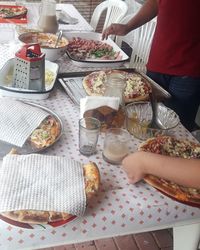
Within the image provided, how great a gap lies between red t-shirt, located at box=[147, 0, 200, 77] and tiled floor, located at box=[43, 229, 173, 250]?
2.50ft

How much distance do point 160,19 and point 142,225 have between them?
1048 mm

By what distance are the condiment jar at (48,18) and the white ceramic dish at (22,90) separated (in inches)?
15.6

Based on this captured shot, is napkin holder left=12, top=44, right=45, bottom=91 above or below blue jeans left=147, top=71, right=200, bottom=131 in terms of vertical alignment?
above

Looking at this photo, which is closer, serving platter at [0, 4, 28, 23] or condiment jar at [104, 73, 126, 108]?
condiment jar at [104, 73, 126, 108]

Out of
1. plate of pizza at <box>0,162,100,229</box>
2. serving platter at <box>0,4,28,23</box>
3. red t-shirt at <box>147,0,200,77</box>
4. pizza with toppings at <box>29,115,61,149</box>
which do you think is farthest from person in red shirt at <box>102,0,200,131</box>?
plate of pizza at <box>0,162,100,229</box>

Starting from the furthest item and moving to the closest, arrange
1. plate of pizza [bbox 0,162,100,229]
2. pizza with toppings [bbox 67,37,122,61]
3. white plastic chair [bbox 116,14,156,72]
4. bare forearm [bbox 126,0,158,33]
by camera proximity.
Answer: white plastic chair [bbox 116,14,156,72]
bare forearm [bbox 126,0,158,33]
pizza with toppings [bbox 67,37,122,61]
plate of pizza [bbox 0,162,100,229]

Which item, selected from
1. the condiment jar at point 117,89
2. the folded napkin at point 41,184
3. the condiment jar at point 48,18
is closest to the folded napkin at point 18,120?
the folded napkin at point 41,184

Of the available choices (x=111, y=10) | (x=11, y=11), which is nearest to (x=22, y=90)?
(x=11, y=11)

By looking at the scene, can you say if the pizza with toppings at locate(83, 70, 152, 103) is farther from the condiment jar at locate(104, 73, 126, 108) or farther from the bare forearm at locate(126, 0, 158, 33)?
the bare forearm at locate(126, 0, 158, 33)

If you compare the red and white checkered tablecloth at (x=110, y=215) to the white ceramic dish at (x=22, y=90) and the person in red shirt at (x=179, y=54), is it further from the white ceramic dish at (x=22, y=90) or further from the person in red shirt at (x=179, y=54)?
the person in red shirt at (x=179, y=54)

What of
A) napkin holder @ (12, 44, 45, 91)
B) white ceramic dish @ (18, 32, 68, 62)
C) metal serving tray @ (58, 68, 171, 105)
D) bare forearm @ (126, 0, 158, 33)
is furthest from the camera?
bare forearm @ (126, 0, 158, 33)

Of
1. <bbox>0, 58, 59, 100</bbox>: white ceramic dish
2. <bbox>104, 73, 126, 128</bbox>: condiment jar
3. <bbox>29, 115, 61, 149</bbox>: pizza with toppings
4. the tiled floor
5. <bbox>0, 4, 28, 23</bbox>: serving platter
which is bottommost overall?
the tiled floor

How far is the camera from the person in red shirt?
152 cm

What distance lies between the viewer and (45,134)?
3.29 feet
